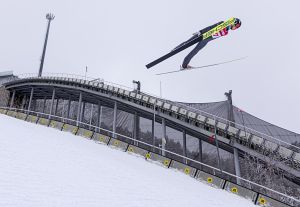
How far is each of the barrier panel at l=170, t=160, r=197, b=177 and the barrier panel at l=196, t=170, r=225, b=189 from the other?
1.45ft

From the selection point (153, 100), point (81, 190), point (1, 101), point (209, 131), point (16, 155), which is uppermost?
point (1, 101)

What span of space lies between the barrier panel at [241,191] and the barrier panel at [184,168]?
2.86 m

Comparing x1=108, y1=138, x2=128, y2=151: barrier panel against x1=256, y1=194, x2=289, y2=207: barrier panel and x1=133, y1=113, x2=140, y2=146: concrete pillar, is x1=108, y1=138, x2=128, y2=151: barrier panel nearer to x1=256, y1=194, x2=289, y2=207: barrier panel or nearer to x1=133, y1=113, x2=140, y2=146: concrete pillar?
x1=256, y1=194, x2=289, y2=207: barrier panel

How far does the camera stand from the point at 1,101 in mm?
61406

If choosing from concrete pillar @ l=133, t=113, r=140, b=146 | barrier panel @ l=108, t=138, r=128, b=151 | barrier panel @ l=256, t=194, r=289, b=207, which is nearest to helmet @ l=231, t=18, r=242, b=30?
barrier panel @ l=256, t=194, r=289, b=207

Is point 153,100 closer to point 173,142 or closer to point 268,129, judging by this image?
point 173,142

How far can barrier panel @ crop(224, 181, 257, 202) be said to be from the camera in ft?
51.9

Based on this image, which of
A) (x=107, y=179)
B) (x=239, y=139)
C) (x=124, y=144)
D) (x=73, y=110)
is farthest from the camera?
(x=73, y=110)

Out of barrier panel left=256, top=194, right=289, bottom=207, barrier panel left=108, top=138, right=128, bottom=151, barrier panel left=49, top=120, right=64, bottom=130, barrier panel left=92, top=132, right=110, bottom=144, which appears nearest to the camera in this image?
barrier panel left=256, top=194, right=289, bottom=207

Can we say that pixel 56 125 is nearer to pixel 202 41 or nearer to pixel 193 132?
pixel 193 132

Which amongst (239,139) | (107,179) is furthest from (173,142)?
(107,179)

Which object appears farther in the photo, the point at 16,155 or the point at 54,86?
the point at 54,86

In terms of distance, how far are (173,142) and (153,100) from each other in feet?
Answer: 31.4

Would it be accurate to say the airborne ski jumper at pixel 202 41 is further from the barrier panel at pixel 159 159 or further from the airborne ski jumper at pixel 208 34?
the barrier panel at pixel 159 159
